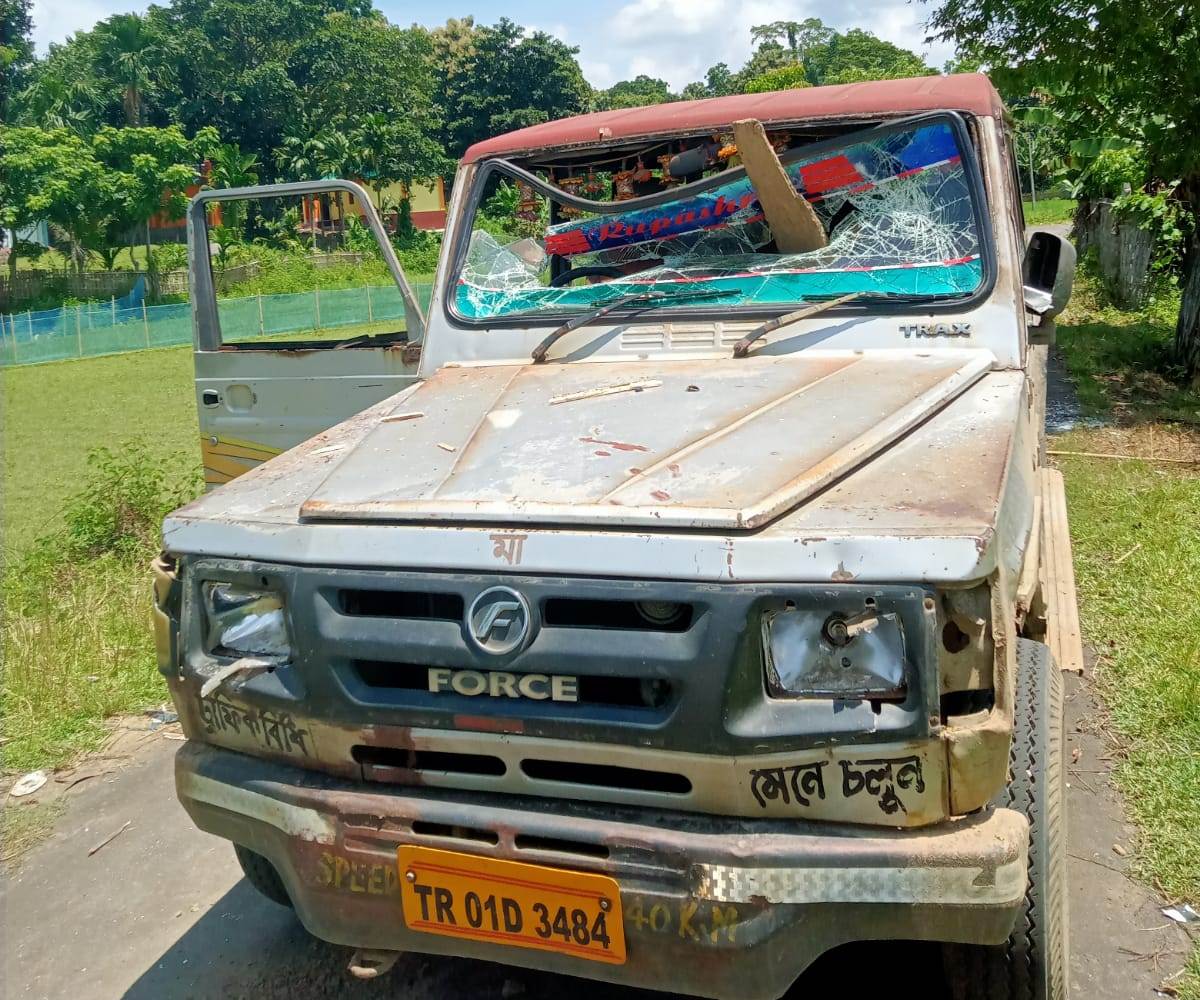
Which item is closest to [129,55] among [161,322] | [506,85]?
[506,85]

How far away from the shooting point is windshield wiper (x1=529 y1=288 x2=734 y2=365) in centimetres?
340

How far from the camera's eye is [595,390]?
9.94 ft

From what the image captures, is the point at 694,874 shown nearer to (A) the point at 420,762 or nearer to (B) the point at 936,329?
(A) the point at 420,762

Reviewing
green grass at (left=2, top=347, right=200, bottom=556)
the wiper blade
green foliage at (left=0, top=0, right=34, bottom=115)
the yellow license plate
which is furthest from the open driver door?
green foliage at (left=0, top=0, right=34, bottom=115)

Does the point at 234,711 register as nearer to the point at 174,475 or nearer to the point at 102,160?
the point at 174,475

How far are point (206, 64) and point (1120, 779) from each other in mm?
50664

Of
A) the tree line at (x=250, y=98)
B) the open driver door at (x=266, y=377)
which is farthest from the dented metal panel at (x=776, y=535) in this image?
the tree line at (x=250, y=98)

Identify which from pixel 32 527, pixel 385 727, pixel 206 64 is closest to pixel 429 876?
pixel 385 727

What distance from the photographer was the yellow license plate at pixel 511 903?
6.94ft

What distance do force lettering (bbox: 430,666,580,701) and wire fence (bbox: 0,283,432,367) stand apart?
22491mm

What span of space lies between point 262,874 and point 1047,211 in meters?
39.7

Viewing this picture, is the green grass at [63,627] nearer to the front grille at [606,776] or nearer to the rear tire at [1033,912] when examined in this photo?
the front grille at [606,776]

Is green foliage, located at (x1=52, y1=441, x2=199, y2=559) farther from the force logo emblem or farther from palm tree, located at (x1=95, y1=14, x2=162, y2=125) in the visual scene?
palm tree, located at (x1=95, y1=14, x2=162, y2=125)

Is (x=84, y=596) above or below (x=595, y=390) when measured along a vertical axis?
below
